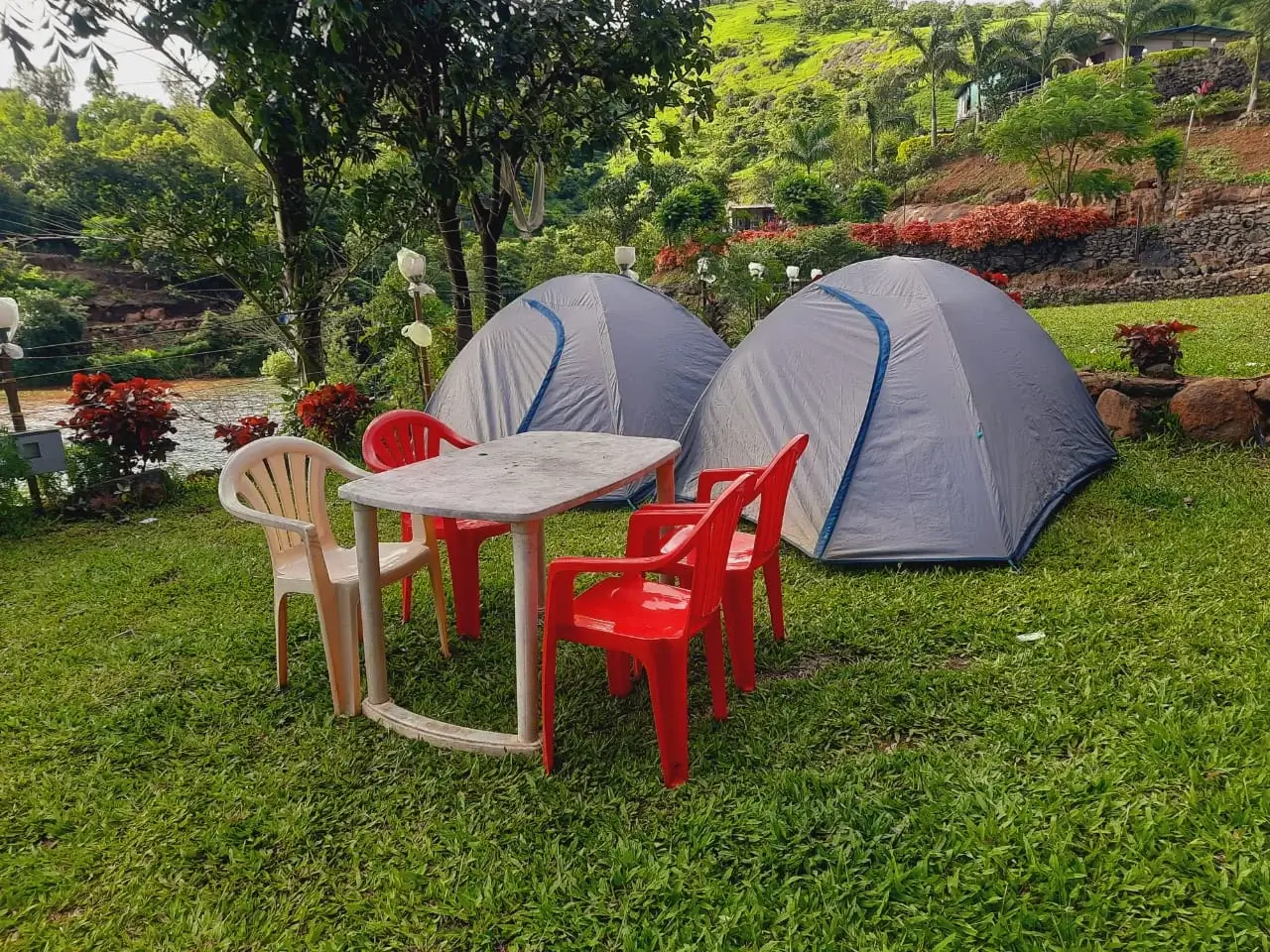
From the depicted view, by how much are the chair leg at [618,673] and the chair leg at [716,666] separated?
0.30 m

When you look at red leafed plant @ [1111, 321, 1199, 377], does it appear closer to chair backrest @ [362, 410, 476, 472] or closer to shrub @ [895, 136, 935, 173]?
chair backrest @ [362, 410, 476, 472]

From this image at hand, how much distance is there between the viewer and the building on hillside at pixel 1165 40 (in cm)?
3059

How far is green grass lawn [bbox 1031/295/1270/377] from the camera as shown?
644 cm

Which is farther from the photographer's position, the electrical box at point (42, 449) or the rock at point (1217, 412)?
the electrical box at point (42, 449)

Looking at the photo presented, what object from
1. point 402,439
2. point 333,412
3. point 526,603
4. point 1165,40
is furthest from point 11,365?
point 1165,40

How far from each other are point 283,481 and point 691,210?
1672 cm

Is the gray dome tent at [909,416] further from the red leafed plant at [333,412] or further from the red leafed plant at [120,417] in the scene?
the red leafed plant at [120,417]

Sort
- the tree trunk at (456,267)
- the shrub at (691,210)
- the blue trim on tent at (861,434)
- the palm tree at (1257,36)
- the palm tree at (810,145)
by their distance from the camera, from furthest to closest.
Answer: the palm tree at (810,145) < the palm tree at (1257,36) < the shrub at (691,210) < the tree trunk at (456,267) < the blue trim on tent at (861,434)

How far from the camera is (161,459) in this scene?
5406 millimetres

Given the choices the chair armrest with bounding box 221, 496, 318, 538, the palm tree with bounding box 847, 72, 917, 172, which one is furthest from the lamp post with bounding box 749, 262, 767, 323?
the palm tree with bounding box 847, 72, 917, 172

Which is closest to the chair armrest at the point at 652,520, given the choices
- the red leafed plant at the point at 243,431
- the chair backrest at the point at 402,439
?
the chair backrest at the point at 402,439

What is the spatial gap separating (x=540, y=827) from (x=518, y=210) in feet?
19.0

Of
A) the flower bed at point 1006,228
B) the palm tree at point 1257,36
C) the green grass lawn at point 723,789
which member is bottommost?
the green grass lawn at point 723,789

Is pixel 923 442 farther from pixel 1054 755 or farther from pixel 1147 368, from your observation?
pixel 1147 368
